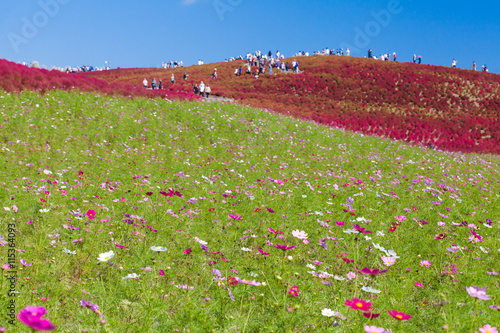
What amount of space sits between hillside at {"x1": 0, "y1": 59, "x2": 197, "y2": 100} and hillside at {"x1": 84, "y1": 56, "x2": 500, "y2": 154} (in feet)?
34.1

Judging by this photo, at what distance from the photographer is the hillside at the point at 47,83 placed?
42.7 feet

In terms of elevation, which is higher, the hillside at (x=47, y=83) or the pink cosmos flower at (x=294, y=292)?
the hillside at (x=47, y=83)

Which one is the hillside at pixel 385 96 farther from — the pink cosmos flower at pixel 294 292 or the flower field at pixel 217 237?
the pink cosmos flower at pixel 294 292

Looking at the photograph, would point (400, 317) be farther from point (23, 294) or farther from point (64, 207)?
point (64, 207)

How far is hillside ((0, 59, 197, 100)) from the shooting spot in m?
13.0

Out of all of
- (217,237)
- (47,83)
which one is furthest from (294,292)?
(47,83)

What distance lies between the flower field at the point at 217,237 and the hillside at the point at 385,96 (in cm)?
1483

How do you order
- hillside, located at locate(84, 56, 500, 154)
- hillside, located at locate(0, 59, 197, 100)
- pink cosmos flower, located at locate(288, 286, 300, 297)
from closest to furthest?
pink cosmos flower, located at locate(288, 286, 300, 297) < hillside, located at locate(0, 59, 197, 100) < hillside, located at locate(84, 56, 500, 154)

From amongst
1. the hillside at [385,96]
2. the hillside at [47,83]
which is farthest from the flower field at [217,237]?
the hillside at [385,96]

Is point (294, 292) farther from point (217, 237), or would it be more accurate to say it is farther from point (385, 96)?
point (385, 96)

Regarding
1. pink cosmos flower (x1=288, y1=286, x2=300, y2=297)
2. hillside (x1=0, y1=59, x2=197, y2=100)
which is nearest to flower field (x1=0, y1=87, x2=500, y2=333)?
pink cosmos flower (x1=288, y1=286, x2=300, y2=297)

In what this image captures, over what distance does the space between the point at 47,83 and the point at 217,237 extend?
45.9ft

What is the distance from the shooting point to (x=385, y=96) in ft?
116

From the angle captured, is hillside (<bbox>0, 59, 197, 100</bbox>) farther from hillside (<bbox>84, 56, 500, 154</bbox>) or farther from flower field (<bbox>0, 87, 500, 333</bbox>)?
hillside (<bbox>84, 56, 500, 154</bbox>)
